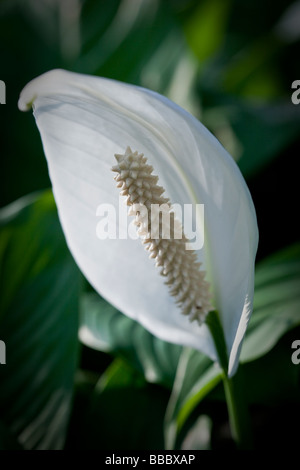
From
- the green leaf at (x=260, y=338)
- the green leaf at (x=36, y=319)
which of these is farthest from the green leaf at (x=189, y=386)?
the green leaf at (x=36, y=319)

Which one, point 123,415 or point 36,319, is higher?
point 36,319

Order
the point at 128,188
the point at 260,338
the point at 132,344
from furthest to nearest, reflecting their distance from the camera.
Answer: the point at 132,344, the point at 260,338, the point at 128,188

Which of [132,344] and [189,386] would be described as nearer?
[189,386]

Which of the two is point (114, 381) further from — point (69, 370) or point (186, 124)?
point (186, 124)

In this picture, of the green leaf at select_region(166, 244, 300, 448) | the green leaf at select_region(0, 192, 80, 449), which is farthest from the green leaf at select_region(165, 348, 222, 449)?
the green leaf at select_region(0, 192, 80, 449)

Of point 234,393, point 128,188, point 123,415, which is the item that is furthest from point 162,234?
point 123,415

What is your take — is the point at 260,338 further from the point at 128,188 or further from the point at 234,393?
the point at 128,188

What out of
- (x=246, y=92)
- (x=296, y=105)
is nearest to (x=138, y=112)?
(x=296, y=105)

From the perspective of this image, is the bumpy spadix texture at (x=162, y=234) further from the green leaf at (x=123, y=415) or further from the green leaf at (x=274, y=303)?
the green leaf at (x=123, y=415)
